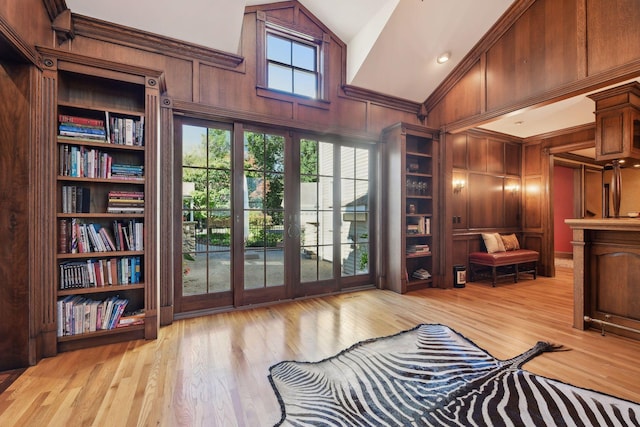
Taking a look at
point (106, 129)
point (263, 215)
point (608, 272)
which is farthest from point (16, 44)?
point (608, 272)

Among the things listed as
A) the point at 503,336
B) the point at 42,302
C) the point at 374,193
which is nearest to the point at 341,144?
the point at 374,193

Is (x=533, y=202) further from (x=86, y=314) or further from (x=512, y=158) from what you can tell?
(x=86, y=314)

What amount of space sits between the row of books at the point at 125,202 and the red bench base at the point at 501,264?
5.06 m

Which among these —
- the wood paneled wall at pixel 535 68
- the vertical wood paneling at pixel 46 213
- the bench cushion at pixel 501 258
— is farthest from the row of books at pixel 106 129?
the bench cushion at pixel 501 258

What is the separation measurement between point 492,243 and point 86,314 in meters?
5.76

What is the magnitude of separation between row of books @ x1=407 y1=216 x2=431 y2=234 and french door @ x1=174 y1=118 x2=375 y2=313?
66cm

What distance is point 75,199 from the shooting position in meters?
2.41

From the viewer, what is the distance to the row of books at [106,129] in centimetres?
236

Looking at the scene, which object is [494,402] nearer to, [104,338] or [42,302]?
[104,338]

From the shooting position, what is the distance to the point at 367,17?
353 cm

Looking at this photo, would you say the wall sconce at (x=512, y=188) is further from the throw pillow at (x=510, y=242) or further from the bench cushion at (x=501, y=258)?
the bench cushion at (x=501, y=258)

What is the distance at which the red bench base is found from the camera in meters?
4.64

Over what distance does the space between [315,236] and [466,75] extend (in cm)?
328

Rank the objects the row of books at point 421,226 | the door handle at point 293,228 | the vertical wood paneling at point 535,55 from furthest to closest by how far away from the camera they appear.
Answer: the row of books at point 421,226 → the door handle at point 293,228 → the vertical wood paneling at point 535,55
